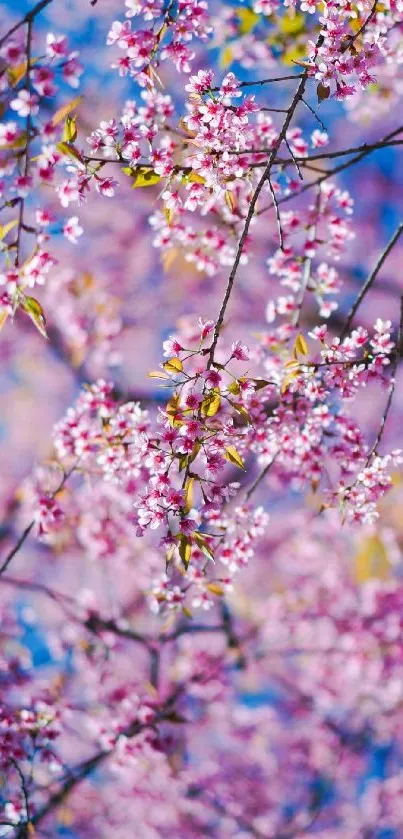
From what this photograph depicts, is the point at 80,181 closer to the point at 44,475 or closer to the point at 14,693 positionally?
the point at 44,475

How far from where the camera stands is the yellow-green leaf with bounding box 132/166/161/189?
3.18m

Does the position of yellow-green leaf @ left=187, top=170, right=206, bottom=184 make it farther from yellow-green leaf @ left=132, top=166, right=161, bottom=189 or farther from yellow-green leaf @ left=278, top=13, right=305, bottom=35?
A: yellow-green leaf @ left=278, top=13, right=305, bottom=35

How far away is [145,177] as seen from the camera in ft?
10.5

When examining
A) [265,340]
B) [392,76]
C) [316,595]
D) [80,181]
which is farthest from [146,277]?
[80,181]

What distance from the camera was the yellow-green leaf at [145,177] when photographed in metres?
3.18

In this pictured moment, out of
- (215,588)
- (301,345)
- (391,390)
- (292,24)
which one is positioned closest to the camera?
(391,390)

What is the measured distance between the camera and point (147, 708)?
535 centimetres

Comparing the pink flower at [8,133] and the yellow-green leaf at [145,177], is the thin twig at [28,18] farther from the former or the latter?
the yellow-green leaf at [145,177]

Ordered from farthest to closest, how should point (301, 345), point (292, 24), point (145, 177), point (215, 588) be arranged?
point (292, 24), point (215, 588), point (301, 345), point (145, 177)

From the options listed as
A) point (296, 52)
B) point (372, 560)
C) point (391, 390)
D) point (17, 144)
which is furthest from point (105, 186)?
point (372, 560)

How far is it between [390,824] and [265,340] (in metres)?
9.14

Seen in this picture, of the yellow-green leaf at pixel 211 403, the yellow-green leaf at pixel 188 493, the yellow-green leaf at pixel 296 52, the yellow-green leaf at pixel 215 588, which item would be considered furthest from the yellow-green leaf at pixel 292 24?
the yellow-green leaf at pixel 215 588

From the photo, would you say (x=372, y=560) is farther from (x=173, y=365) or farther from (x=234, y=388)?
(x=173, y=365)

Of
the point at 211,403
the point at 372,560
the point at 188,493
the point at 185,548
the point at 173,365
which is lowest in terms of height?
the point at 185,548
